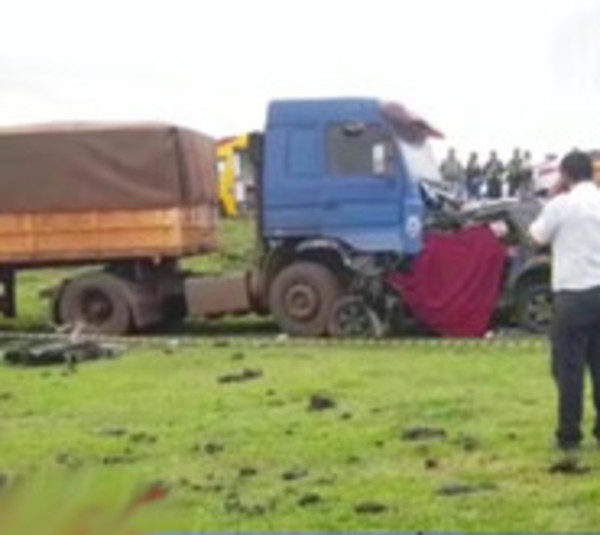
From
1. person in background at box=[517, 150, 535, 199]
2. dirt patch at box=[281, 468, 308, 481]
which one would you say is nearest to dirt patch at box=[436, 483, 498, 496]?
dirt patch at box=[281, 468, 308, 481]

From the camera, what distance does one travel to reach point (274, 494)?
762 centimetres

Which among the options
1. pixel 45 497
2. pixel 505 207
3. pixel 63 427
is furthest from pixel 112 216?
pixel 45 497

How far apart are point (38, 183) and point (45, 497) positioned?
19.5m

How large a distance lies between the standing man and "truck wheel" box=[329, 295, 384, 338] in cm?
927

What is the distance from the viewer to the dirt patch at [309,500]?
7.29m

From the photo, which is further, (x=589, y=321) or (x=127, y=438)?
(x=127, y=438)

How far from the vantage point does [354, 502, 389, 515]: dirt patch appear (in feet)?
23.2

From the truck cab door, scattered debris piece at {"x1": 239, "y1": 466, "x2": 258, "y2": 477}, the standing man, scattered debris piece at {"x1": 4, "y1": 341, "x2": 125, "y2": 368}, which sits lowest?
scattered debris piece at {"x1": 239, "y1": 466, "x2": 258, "y2": 477}

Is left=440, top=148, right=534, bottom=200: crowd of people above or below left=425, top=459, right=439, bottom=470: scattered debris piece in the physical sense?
above

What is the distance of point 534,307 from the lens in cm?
1777

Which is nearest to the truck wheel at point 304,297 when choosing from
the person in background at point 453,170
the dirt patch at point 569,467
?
the person in background at point 453,170

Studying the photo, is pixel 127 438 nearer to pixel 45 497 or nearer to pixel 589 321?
pixel 589 321

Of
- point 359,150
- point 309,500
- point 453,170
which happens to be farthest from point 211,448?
point 453,170

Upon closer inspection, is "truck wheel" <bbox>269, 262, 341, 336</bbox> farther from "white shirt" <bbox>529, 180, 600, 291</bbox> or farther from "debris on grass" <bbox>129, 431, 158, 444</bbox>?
"white shirt" <bbox>529, 180, 600, 291</bbox>
